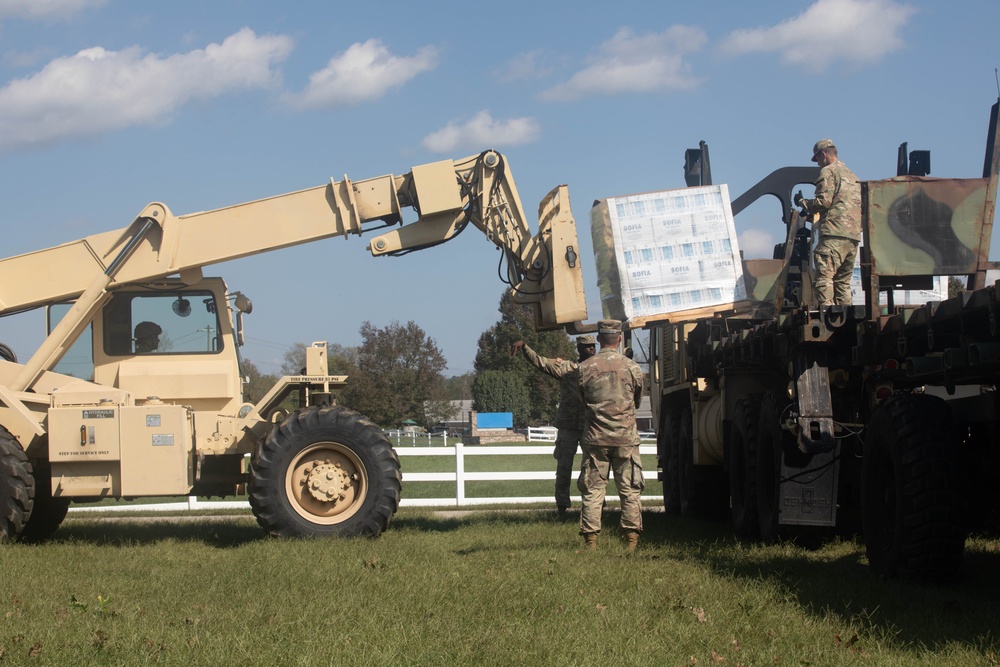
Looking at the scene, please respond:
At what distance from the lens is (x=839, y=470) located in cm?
950

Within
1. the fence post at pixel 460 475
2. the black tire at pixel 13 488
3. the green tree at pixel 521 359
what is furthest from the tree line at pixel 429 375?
the black tire at pixel 13 488

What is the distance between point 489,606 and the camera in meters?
6.90

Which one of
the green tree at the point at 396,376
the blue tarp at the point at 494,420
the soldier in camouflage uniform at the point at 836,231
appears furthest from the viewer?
the blue tarp at the point at 494,420

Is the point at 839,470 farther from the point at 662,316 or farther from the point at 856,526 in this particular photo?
the point at 662,316

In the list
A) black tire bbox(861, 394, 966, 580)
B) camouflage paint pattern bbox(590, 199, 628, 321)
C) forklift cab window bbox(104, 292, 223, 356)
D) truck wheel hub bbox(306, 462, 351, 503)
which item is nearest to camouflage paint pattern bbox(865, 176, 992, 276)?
black tire bbox(861, 394, 966, 580)

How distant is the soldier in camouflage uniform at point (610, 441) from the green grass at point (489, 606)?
29cm

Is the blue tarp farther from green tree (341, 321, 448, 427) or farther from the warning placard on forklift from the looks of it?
the warning placard on forklift

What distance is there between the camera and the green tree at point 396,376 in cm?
6894

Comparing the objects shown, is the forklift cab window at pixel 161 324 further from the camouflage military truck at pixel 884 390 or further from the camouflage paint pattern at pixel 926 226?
the camouflage paint pattern at pixel 926 226

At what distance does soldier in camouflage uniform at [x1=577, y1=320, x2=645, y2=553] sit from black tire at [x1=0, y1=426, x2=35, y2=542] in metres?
5.15

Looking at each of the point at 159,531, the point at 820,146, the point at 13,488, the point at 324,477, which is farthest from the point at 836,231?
the point at 159,531

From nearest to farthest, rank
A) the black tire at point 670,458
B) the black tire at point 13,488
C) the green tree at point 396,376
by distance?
the black tire at point 13,488
the black tire at point 670,458
the green tree at point 396,376

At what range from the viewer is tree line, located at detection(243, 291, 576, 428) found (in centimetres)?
6969

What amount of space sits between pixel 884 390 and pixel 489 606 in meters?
3.49
